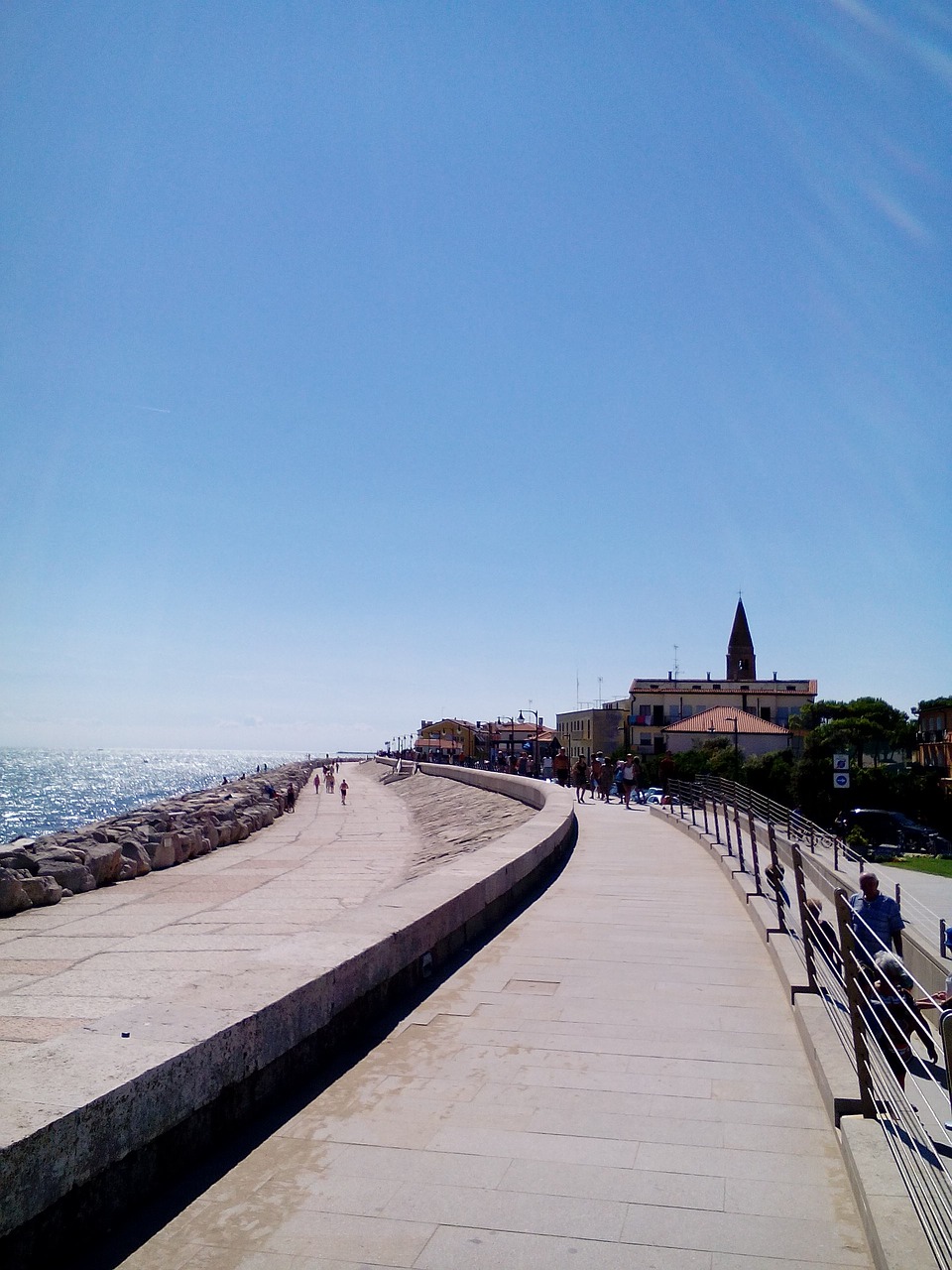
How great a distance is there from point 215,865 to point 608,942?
13.5 metres

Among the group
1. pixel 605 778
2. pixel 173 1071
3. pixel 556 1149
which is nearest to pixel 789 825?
pixel 556 1149

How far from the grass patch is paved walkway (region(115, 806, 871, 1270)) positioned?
3479 centimetres

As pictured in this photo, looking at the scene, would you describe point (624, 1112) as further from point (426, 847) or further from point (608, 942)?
point (426, 847)

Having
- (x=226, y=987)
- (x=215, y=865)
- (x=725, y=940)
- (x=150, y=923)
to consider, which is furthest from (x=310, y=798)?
(x=226, y=987)

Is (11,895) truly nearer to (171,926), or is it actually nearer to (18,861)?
(18,861)

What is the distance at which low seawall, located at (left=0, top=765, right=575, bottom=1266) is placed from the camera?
252cm

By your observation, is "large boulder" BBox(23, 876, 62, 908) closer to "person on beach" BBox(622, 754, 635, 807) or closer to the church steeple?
"person on beach" BBox(622, 754, 635, 807)

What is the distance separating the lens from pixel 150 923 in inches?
429

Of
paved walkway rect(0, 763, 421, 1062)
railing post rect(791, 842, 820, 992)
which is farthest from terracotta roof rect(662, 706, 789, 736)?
railing post rect(791, 842, 820, 992)

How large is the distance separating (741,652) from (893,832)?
71583 millimetres

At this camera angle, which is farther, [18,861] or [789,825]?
[18,861]

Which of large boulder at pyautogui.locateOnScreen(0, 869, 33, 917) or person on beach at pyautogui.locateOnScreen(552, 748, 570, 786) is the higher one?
person on beach at pyautogui.locateOnScreen(552, 748, 570, 786)

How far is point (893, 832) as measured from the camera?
4612 centimetres

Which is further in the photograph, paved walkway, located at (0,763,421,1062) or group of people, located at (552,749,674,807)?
group of people, located at (552,749,674,807)
